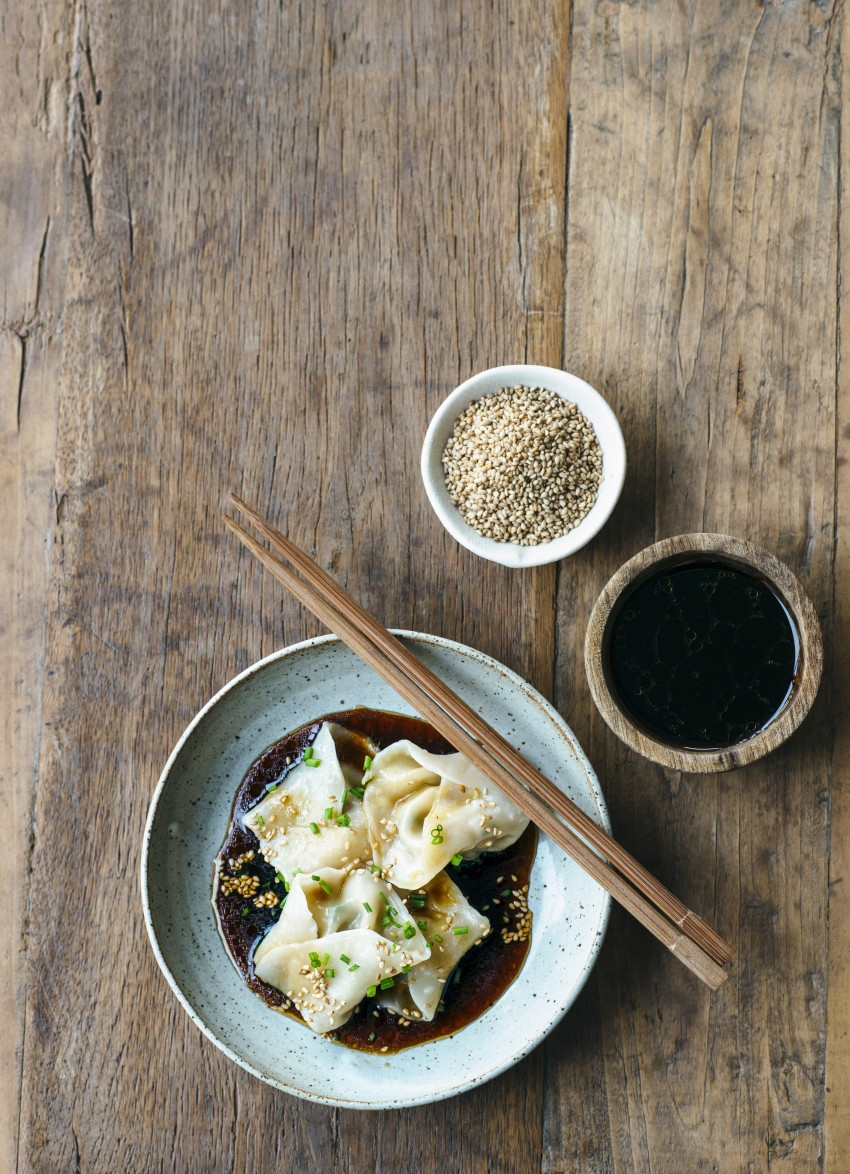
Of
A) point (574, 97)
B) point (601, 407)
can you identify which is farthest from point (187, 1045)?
point (574, 97)

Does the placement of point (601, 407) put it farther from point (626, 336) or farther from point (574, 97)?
point (574, 97)

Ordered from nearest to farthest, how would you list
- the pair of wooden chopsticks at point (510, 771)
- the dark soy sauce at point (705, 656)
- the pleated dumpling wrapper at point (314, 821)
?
the pair of wooden chopsticks at point (510, 771)
the dark soy sauce at point (705, 656)
the pleated dumpling wrapper at point (314, 821)

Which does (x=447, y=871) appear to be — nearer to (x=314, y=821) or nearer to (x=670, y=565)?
(x=314, y=821)

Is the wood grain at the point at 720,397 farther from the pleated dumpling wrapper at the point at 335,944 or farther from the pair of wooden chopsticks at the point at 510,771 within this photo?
the pleated dumpling wrapper at the point at 335,944

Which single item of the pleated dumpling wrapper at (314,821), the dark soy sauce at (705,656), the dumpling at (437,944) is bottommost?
the dumpling at (437,944)

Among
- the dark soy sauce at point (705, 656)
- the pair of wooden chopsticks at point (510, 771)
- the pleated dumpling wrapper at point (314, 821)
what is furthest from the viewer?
the pleated dumpling wrapper at point (314, 821)

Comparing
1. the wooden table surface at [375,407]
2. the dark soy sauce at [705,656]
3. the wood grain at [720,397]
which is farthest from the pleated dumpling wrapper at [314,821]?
the dark soy sauce at [705,656]

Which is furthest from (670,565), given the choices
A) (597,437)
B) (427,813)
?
(427,813)
